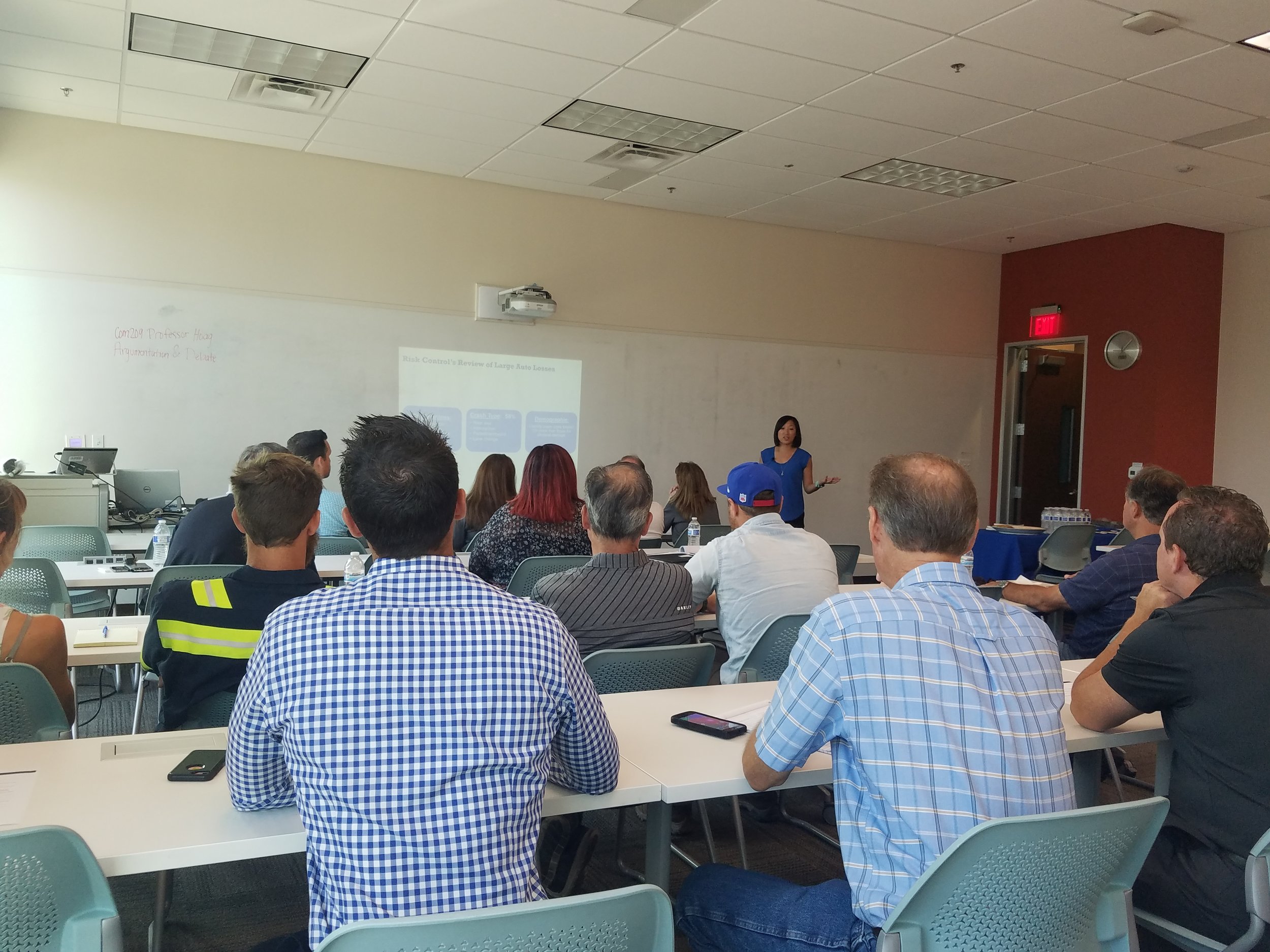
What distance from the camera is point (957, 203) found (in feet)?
26.2

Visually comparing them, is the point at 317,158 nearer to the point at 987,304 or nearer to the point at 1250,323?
the point at 987,304

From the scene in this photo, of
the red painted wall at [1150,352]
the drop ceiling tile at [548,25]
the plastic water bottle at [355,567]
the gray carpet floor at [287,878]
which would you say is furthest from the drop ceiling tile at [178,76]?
the red painted wall at [1150,352]

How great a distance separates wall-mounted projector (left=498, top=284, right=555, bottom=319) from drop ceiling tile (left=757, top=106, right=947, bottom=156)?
2231mm

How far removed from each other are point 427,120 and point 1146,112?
4.33 m

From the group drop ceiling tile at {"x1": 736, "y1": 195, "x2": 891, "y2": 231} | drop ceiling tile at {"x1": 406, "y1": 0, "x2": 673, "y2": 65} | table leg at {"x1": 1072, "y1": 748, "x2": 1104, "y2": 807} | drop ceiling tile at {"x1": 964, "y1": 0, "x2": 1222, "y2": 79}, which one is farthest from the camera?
drop ceiling tile at {"x1": 736, "y1": 195, "x2": 891, "y2": 231}

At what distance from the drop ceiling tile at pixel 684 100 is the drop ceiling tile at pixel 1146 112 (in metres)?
1.66

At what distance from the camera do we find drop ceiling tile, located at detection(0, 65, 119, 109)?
222 inches

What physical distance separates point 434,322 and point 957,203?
4.31 m

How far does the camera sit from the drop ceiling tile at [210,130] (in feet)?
21.0

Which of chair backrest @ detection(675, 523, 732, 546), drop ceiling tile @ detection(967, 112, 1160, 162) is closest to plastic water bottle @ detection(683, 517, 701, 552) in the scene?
chair backrest @ detection(675, 523, 732, 546)

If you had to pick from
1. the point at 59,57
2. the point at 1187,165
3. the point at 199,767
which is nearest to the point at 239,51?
the point at 59,57

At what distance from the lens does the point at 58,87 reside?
584cm

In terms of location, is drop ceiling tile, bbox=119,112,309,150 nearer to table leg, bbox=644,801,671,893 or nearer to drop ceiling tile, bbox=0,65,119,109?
drop ceiling tile, bbox=0,65,119,109

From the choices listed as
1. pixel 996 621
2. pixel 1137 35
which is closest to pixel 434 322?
pixel 1137 35
